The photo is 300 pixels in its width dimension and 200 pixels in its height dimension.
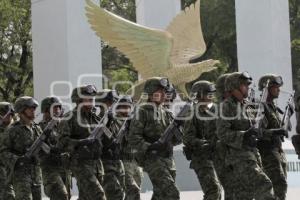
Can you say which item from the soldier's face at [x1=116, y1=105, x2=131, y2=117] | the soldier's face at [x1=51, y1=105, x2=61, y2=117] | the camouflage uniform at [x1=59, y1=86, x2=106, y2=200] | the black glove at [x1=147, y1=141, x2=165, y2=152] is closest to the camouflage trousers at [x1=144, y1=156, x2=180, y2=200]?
the black glove at [x1=147, y1=141, x2=165, y2=152]

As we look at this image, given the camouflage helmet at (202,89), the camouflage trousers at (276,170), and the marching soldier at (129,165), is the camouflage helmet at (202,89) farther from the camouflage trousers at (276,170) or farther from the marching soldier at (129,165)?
the camouflage trousers at (276,170)

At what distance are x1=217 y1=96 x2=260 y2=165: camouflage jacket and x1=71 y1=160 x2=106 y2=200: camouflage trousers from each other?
184cm

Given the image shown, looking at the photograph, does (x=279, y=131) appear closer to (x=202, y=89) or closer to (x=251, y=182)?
(x=202, y=89)

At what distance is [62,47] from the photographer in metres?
22.0

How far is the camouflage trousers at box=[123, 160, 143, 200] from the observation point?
1352 cm

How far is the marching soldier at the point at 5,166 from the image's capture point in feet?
46.5

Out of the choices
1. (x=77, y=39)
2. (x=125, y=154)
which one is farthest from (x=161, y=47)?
(x=125, y=154)

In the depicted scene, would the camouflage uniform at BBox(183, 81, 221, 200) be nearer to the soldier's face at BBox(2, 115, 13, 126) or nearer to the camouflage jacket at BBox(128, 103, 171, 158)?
the camouflage jacket at BBox(128, 103, 171, 158)

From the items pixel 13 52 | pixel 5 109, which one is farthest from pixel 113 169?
pixel 13 52

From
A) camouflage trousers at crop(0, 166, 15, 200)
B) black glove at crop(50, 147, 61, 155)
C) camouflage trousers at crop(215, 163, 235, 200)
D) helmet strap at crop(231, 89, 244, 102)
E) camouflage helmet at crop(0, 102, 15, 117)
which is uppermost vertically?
helmet strap at crop(231, 89, 244, 102)

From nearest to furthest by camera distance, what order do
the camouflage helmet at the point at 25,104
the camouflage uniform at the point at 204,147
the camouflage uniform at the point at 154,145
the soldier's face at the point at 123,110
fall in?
the camouflage uniform at the point at 154,145 → the camouflage uniform at the point at 204,147 → the camouflage helmet at the point at 25,104 → the soldier's face at the point at 123,110

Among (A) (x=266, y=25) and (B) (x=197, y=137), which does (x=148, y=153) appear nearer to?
(B) (x=197, y=137)

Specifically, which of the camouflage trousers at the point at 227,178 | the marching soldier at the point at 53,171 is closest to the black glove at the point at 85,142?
the marching soldier at the point at 53,171

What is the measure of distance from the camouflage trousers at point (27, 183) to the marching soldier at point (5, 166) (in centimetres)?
45
